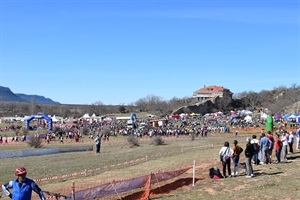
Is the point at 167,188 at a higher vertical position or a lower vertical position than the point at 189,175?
lower

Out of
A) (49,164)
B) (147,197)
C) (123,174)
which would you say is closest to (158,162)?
(123,174)

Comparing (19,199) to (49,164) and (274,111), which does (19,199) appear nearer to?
(49,164)

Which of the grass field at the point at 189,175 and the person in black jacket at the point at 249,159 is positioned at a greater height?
the person in black jacket at the point at 249,159

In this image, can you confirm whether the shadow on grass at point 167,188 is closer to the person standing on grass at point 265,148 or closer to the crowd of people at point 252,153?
the crowd of people at point 252,153

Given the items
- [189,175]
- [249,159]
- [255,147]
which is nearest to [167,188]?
[189,175]

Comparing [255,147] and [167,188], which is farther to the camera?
[255,147]

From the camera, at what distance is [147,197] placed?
14.9 meters

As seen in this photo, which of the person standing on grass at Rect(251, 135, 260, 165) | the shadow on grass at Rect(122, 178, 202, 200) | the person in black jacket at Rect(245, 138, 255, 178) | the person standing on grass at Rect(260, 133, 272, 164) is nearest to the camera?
the shadow on grass at Rect(122, 178, 202, 200)

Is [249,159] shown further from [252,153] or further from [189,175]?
[189,175]

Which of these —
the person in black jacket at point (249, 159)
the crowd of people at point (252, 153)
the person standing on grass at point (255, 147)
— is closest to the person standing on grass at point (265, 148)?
the crowd of people at point (252, 153)

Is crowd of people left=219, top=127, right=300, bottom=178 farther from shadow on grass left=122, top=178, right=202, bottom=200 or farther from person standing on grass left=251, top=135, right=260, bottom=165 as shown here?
shadow on grass left=122, top=178, right=202, bottom=200

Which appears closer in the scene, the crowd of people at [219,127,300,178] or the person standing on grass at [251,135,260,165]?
the crowd of people at [219,127,300,178]

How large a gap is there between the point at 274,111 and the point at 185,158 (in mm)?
107928

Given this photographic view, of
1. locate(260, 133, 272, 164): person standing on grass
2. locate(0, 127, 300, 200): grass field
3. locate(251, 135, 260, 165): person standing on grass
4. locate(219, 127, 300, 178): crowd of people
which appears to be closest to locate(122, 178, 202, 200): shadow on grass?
locate(0, 127, 300, 200): grass field
